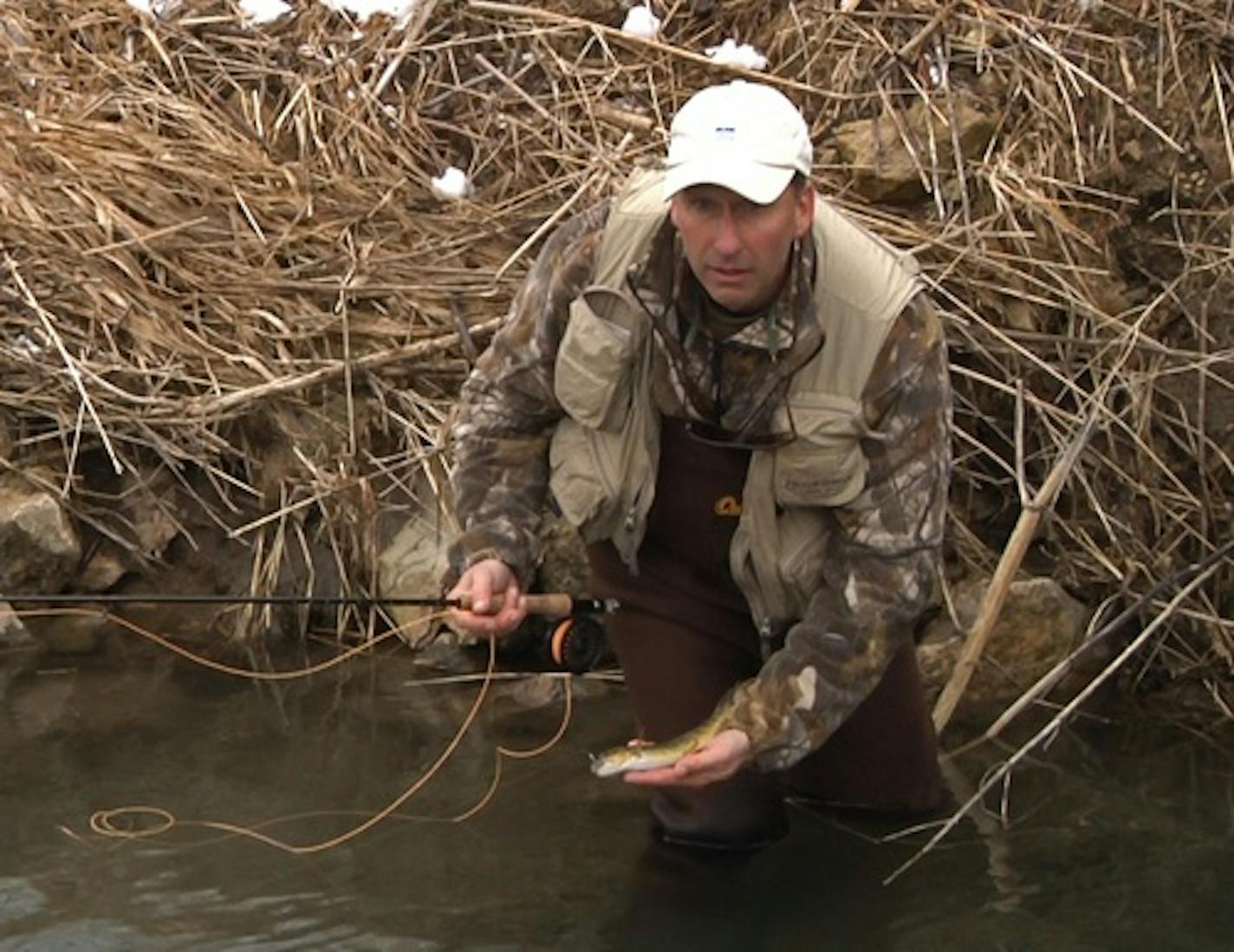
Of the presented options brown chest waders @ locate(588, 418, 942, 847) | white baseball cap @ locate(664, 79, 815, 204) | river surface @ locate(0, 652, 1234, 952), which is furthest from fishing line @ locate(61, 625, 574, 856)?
white baseball cap @ locate(664, 79, 815, 204)

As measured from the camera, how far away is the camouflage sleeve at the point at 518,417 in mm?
4262

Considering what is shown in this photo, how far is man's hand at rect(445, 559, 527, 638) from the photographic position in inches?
163


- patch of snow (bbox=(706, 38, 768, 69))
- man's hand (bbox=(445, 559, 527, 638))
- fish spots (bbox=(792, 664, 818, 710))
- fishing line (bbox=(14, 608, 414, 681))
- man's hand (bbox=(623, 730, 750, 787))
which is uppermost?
patch of snow (bbox=(706, 38, 768, 69))

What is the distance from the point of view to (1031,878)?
4.75 m

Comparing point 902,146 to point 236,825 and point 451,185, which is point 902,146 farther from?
point 236,825

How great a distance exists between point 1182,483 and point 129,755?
2.61 meters

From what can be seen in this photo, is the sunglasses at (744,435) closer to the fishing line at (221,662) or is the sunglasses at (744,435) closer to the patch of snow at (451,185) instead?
the fishing line at (221,662)

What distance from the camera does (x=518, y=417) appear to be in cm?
437

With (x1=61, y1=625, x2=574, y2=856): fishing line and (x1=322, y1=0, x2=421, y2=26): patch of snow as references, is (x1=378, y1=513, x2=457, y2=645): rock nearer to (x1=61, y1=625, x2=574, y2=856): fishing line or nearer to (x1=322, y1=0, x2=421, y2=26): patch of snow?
(x1=61, y1=625, x2=574, y2=856): fishing line

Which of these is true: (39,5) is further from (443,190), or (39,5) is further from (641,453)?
(641,453)

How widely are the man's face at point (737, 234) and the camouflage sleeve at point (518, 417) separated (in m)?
0.37

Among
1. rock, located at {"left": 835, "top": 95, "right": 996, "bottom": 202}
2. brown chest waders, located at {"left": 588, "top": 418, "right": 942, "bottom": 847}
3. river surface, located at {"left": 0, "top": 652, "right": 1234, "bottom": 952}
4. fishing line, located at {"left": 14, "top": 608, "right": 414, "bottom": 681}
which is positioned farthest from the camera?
rock, located at {"left": 835, "top": 95, "right": 996, "bottom": 202}

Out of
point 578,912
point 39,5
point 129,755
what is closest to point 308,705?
point 129,755

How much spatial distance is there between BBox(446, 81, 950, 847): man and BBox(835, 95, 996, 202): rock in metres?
2.15
